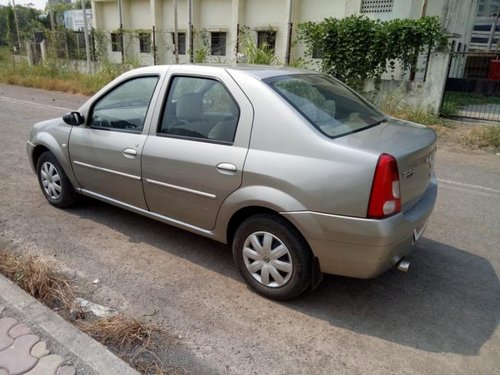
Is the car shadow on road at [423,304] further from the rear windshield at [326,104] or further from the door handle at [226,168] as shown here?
the rear windshield at [326,104]

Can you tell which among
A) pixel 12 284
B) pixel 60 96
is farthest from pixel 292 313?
pixel 60 96

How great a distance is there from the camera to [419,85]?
10.6 m

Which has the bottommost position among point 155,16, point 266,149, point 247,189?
point 247,189

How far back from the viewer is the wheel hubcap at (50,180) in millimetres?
4605

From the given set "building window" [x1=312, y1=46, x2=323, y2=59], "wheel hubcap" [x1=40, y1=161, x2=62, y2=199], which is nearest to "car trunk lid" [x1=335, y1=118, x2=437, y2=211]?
"wheel hubcap" [x1=40, y1=161, x2=62, y2=199]

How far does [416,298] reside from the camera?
3.14m

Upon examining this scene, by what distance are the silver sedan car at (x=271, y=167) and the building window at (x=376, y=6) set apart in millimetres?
13461

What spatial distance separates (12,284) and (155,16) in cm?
2357

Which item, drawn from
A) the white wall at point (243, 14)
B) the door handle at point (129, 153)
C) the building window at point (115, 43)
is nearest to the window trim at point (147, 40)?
the white wall at point (243, 14)

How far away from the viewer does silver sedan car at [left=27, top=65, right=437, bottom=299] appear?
263 cm

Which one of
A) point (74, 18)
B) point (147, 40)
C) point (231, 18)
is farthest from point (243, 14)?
point (74, 18)

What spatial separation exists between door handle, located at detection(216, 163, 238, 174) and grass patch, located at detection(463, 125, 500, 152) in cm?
698

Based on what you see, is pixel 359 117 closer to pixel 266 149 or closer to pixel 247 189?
pixel 266 149

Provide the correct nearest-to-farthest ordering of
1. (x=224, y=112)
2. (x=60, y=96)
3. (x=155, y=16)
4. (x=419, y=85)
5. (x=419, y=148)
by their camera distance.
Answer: (x=419, y=148) < (x=224, y=112) < (x=419, y=85) < (x=60, y=96) < (x=155, y=16)
